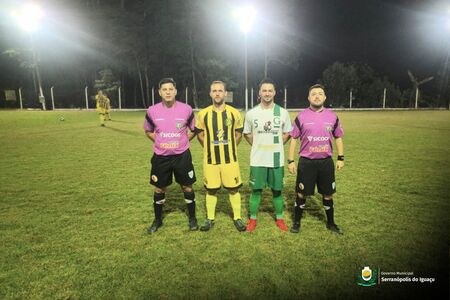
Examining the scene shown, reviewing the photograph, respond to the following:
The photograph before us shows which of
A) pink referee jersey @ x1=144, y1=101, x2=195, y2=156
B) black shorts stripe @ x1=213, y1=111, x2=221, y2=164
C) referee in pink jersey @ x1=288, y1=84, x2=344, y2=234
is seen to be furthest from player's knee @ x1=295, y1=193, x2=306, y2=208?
pink referee jersey @ x1=144, y1=101, x2=195, y2=156

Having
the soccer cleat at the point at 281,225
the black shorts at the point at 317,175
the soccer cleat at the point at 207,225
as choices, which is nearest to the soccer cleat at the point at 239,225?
the soccer cleat at the point at 207,225

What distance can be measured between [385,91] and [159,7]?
3062 centimetres

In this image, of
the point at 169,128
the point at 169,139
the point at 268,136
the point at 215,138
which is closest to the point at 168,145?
the point at 169,139

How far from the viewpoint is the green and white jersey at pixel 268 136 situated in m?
4.65

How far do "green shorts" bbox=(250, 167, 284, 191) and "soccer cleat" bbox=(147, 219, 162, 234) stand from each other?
1.52 meters

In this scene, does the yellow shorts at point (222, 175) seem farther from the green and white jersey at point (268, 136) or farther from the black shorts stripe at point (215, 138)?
the green and white jersey at point (268, 136)

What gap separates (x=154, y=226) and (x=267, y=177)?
5.91ft

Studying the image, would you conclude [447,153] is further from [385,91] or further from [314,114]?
[385,91]

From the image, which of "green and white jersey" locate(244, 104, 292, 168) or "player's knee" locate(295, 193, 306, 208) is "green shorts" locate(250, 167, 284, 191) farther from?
"player's knee" locate(295, 193, 306, 208)

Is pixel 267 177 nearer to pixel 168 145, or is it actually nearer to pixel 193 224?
pixel 193 224

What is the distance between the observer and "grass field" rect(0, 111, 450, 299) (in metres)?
3.45

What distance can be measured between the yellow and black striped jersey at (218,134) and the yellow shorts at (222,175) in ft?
0.24

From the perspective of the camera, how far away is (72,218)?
525cm

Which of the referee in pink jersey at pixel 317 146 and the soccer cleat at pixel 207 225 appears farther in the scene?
the soccer cleat at pixel 207 225
